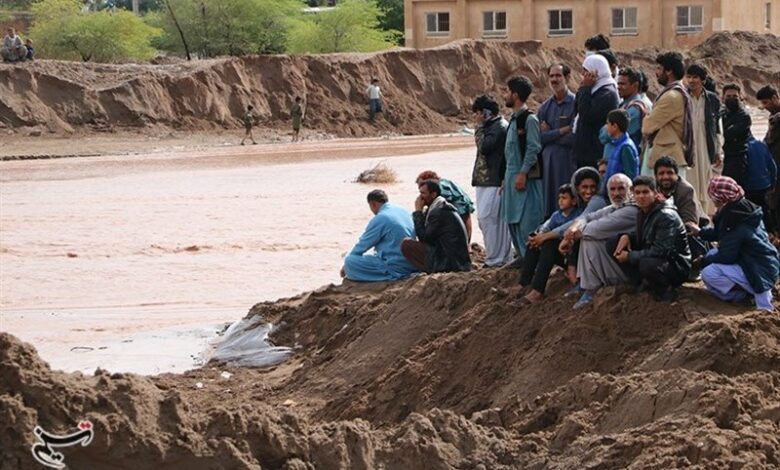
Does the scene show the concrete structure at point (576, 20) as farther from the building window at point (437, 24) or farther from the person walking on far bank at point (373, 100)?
the person walking on far bank at point (373, 100)

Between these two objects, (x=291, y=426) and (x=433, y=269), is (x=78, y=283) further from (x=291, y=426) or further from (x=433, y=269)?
(x=291, y=426)

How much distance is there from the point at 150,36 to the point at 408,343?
47.1 metres

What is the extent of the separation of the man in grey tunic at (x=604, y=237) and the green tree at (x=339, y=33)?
1822 inches

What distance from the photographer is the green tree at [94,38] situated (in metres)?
52.4

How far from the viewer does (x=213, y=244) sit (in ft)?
61.0

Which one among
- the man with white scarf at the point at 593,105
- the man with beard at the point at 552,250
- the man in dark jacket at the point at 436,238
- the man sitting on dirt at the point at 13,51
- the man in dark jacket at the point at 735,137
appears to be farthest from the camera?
the man sitting on dirt at the point at 13,51

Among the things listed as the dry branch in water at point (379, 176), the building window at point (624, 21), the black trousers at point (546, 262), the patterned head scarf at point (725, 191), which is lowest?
the dry branch in water at point (379, 176)

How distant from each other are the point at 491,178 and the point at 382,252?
3.74 feet

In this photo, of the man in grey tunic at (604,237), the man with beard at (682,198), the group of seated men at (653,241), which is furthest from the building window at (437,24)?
the man in grey tunic at (604,237)

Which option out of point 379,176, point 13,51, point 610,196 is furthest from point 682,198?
point 13,51

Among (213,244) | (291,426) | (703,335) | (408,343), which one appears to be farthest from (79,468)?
(213,244)

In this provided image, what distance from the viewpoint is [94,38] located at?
5247cm

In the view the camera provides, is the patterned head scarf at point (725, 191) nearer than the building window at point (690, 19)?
Yes

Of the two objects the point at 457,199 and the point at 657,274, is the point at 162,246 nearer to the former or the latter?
the point at 457,199
